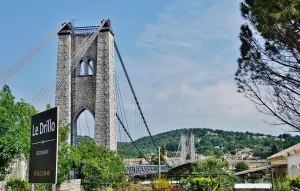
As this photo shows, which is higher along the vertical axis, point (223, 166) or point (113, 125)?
point (113, 125)

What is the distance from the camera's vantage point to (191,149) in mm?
57188

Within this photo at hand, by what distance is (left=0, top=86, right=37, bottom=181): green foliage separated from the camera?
487 inches

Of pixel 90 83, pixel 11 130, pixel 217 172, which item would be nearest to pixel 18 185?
pixel 11 130

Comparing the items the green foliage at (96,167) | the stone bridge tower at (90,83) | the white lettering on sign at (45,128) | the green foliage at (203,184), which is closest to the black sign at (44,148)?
the white lettering on sign at (45,128)

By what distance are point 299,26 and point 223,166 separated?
913 cm

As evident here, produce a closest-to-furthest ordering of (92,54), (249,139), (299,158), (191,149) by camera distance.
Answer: (299,158) < (92,54) < (191,149) < (249,139)

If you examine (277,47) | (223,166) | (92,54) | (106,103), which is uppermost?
(92,54)

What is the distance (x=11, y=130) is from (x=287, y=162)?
34.7ft

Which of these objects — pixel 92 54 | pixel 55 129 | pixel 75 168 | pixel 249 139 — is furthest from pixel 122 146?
pixel 249 139

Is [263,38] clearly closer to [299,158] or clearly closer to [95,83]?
[299,158]

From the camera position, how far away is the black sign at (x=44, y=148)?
3.54 metres

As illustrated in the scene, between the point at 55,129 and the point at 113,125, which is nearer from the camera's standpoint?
the point at 55,129

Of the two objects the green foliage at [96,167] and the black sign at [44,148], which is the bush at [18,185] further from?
the black sign at [44,148]

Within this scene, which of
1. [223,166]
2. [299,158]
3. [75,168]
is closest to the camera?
[223,166]
